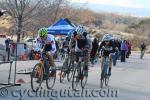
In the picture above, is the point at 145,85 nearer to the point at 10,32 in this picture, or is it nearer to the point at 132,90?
the point at 132,90

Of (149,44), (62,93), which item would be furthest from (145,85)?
(149,44)

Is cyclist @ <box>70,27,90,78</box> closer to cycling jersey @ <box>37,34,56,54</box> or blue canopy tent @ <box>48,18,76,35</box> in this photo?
cycling jersey @ <box>37,34,56,54</box>

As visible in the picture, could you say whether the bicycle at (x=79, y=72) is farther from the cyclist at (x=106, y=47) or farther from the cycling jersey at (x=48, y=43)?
the cycling jersey at (x=48, y=43)

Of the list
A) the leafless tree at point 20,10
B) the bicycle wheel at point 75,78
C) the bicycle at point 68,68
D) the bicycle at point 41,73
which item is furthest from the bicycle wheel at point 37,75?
the leafless tree at point 20,10

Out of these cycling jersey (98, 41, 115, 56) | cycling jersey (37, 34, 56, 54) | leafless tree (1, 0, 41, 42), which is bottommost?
cycling jersey (98, 41, 115, 56)

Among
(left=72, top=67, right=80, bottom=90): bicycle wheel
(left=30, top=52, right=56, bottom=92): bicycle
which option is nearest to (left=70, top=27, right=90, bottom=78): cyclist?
(left=72, top=67, right=80, bottom=90): bicycle wheel

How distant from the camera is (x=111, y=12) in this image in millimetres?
180125

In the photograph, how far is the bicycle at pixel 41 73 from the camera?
1385 cm

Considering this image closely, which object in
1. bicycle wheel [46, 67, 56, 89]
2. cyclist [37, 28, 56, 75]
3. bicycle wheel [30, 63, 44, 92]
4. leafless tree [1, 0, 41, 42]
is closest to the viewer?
bicycle wheel [30, 63, 44, 92]

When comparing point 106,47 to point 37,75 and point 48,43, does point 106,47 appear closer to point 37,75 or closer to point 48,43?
point 48,43

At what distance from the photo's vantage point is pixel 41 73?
550 inches

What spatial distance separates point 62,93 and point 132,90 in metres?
3.35

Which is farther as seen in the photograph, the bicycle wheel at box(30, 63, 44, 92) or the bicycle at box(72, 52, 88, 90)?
the bicycle at box(72, 52, 88, 90)

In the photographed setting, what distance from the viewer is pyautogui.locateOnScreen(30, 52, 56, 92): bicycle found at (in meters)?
13.9
